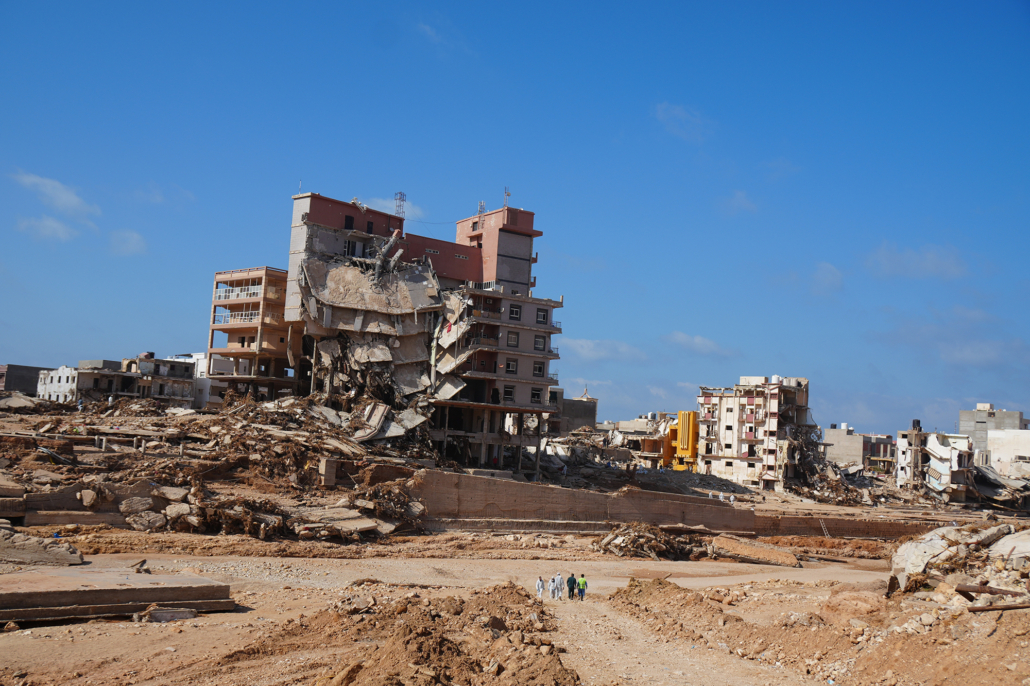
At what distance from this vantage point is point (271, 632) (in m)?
15.1

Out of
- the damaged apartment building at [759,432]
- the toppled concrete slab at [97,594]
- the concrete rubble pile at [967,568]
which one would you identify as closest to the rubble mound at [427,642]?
the toppled concrete slab at [97,594]

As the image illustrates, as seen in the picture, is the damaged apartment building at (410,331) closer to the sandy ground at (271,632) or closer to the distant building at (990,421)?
the sandy ground at (271,632)

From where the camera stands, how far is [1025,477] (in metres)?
72.2

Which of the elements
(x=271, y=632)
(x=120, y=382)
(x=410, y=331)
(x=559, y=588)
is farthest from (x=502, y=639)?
(x=120, y=382)

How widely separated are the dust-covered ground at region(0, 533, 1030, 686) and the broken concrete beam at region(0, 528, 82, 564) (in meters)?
→ 1.01

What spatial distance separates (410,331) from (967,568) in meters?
34.5

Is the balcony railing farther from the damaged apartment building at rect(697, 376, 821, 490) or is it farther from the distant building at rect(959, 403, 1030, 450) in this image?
the distant building at rect(959, 403, 1030, 450)

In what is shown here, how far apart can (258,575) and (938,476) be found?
5787 cm

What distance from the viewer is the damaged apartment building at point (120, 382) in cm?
5581

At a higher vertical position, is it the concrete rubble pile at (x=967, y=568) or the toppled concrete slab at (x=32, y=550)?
the concrete rubble pile at (x=967, y=568)

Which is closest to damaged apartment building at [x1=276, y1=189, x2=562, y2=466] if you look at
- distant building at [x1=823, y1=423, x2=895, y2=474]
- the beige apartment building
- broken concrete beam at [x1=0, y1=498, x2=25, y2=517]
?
the beige apartment building

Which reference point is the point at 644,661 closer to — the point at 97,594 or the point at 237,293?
the point at 97,594

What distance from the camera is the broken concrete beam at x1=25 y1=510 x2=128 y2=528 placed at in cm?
2303

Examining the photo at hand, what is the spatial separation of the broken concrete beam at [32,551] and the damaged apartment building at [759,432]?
50322 mm
